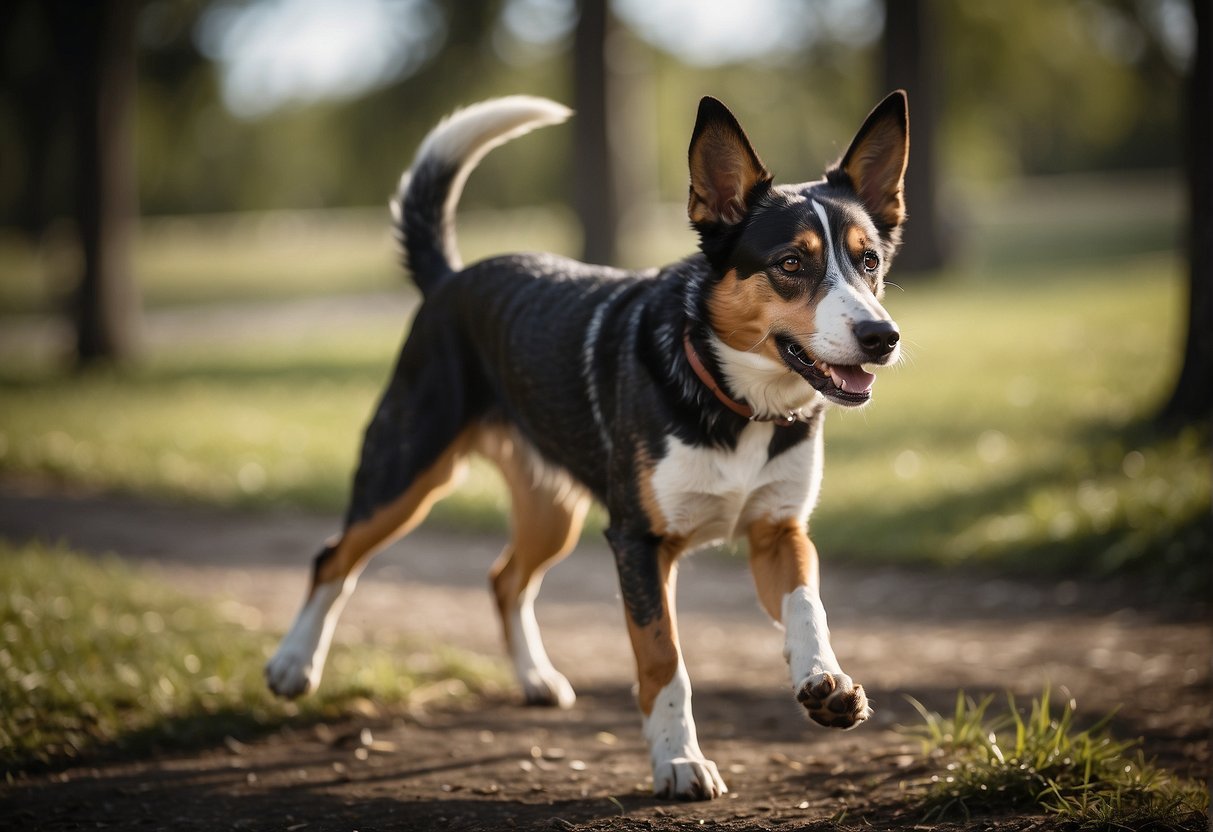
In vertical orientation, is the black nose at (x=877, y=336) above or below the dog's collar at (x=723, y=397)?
above

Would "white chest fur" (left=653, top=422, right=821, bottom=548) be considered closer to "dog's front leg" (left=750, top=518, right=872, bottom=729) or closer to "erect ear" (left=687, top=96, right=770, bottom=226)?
"dog's front leg" (left=750, top=518, right=872, bottom=729)

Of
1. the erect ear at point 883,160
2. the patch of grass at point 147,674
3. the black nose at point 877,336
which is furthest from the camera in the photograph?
the patch of grass at point 147,674

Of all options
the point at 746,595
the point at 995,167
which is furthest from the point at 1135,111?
the point at 746,595

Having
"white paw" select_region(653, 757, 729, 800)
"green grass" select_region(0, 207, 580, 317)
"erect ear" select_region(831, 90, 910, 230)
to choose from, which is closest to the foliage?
Answer: "erect ear" select_region(831, 90, 910, 230)

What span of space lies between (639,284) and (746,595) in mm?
3155

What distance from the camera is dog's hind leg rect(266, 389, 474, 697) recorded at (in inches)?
188

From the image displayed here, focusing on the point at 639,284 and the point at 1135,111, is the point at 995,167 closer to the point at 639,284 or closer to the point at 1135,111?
the point at 1135,111

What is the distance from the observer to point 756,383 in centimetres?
388

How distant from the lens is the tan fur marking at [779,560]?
3830 mm

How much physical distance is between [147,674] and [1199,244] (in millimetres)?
7073

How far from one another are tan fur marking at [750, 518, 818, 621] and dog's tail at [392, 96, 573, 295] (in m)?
2.09

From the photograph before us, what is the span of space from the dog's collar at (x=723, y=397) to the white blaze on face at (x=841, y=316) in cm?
34

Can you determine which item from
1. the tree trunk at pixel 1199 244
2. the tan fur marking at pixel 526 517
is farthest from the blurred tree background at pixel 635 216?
the tan fur marking at pixel 526 517

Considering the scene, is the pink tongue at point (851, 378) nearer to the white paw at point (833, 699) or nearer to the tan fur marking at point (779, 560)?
the tan fur marking at point (779, 560)
